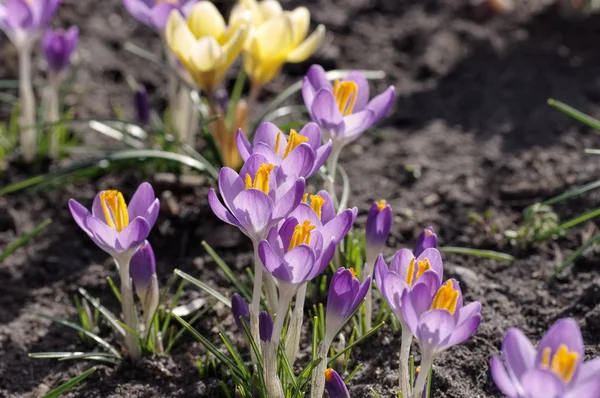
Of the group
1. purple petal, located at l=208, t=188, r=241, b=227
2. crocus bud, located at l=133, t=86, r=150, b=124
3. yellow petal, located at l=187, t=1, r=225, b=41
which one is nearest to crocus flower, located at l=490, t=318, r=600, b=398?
purple petal, located at l=208, t=188, r=241, b=227

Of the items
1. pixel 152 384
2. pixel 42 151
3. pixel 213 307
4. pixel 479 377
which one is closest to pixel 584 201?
pixel 479 377

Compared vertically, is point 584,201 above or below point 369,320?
below

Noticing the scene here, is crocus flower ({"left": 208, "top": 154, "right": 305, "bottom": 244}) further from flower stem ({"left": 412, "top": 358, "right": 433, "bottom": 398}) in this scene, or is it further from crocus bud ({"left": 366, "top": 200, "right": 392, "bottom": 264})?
flower stem ({"left": 412, "top": 358, "right": 433, "bottom": 398})

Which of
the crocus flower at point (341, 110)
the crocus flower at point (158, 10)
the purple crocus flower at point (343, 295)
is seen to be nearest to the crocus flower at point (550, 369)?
the purple crocus flower at point (343, 295)

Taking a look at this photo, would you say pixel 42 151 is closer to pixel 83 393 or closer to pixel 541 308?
pixel 83 393

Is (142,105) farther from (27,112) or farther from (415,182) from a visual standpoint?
(415,182)

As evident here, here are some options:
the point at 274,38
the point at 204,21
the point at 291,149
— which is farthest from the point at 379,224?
the point at 204,21

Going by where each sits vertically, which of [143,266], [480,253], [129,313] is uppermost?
[143,266]
